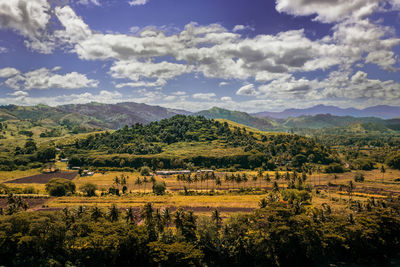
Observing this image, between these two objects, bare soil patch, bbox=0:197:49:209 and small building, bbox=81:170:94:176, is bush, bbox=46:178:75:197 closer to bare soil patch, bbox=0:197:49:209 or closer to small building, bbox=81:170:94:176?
bare soil patch, bbox=0:197:49:209

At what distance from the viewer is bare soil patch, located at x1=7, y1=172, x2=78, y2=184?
535 ft

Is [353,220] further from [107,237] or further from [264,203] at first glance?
[107,237]

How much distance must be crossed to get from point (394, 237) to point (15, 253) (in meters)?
92.7

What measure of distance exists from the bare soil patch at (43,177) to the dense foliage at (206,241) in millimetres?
119521

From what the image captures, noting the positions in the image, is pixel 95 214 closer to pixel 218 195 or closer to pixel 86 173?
pixel 218 195

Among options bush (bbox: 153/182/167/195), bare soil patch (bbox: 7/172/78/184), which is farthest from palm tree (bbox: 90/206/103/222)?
bare soil patch (bbox: 7/172/78/184)

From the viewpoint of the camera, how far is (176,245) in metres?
59.3

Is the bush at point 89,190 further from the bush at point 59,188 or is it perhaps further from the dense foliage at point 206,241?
the dense foliage at point 206,241

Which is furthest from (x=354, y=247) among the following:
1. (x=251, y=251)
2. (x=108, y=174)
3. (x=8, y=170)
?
(x=8, y=170)

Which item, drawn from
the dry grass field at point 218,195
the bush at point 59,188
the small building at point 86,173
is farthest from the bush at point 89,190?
the small building at point 86,173

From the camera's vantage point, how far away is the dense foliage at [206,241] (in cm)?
5653

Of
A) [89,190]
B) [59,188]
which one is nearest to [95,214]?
[89,190]

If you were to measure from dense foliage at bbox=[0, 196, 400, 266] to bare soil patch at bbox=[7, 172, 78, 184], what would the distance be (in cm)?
11952

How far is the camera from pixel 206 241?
64875 mm
